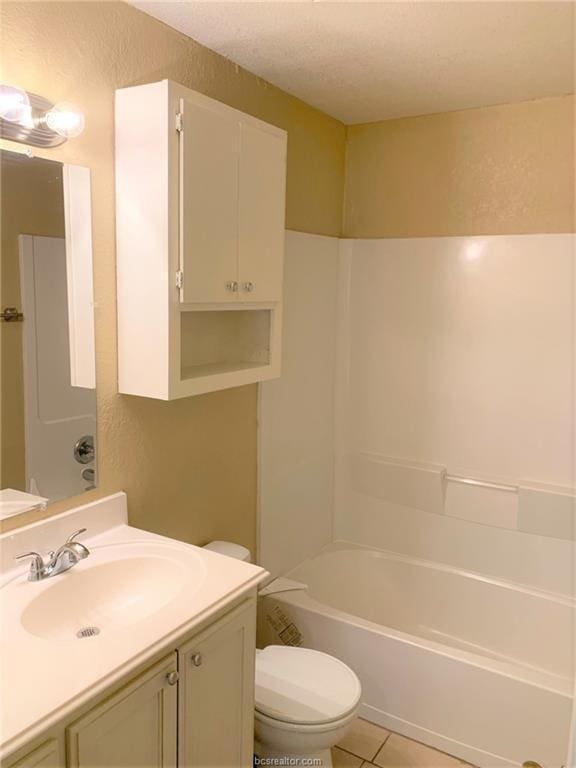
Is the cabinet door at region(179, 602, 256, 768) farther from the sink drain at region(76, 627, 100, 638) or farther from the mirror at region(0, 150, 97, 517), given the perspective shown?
the mirror at region(0, 150, 97, 517)

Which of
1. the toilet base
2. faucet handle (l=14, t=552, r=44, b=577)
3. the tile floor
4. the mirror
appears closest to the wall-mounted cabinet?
the mirror

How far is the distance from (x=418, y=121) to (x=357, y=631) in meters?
2.21

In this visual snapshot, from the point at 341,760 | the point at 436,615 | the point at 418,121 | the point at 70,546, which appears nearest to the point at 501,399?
the point at 436,615

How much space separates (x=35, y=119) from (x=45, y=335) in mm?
537

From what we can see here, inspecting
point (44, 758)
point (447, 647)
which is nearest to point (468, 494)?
point (447, 647)

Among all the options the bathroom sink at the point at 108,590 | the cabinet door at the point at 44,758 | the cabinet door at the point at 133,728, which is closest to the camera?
the cabinet door at the point at 44,758

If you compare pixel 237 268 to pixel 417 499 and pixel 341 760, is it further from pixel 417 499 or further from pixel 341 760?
pixel 341 760

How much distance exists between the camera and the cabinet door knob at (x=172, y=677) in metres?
1.35

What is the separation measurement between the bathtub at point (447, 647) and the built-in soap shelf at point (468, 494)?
284mm

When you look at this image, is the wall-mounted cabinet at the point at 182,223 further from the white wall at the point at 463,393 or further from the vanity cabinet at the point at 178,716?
the white wall at the point at 463,393

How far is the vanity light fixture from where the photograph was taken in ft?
4.72

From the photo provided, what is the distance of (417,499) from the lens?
292 cm

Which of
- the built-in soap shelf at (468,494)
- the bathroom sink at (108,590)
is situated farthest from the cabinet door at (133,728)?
the built-in soap shelf at (468,494)

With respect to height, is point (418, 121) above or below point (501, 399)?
above
